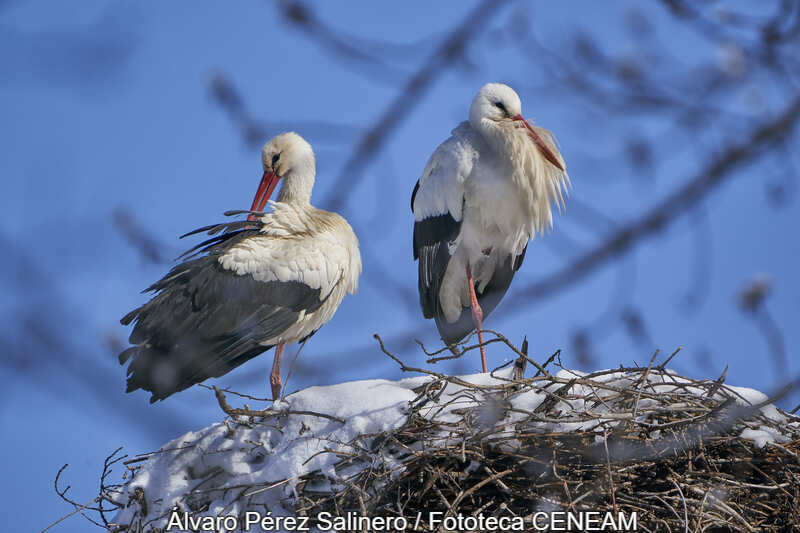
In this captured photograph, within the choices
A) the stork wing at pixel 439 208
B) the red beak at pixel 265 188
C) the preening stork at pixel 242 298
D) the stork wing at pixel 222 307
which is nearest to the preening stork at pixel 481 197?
the stork wing at pixel 439 208

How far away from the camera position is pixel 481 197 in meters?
5.27

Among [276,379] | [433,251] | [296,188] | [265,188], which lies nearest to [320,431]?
[276,379]

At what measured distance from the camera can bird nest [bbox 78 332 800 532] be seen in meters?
3.10

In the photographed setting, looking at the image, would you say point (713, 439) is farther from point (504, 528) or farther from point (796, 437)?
point (504, 528)

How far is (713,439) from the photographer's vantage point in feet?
10.7

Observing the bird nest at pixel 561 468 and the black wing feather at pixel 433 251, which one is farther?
the black wing feather at pixel 433 251

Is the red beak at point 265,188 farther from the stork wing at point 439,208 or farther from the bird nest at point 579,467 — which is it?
the bird nest at point 579,467

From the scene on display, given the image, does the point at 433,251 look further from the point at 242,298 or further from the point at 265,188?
the point at 242,298

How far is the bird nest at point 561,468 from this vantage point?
310 cm

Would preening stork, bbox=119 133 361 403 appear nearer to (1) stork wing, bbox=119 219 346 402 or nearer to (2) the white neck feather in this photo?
(1) stork wing, bbox=119 219 346 402

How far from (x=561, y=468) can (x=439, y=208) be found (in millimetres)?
2550

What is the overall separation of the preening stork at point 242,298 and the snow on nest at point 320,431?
2.53 ft

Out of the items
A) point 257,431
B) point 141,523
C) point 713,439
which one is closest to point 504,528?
point 713,439

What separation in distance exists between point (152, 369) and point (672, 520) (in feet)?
9.04
